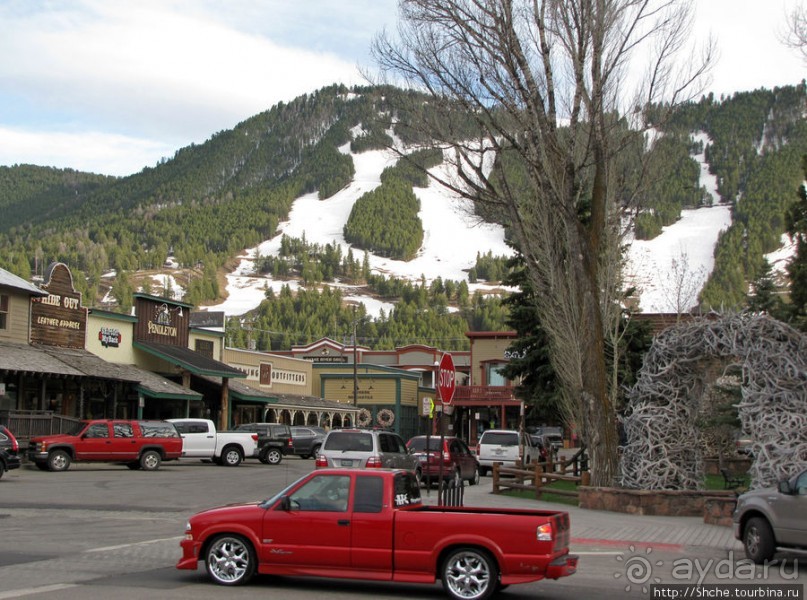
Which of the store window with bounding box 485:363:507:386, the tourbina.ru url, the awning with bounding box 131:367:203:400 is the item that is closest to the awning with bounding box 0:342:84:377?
the awning with bounding box 131:367:203:400

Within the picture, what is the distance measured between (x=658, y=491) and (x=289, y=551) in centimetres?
1154

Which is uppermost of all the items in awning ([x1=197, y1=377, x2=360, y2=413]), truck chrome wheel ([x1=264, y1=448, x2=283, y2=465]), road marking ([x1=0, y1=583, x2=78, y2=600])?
awning ([x1=197, y1=377, x2=360, y2=413])

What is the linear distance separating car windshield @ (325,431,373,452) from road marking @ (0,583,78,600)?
13.0m

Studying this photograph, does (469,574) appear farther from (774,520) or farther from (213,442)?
(213,442)

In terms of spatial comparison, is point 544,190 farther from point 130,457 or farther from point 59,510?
point 130,457

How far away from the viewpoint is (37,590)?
32.9 feet

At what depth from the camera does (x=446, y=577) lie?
32.5 ft

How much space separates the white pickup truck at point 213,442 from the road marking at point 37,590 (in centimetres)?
2389

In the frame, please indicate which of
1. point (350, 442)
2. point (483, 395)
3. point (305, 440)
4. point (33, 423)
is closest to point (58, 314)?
point (33, 423)

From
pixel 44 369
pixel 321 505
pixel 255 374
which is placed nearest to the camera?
pixel 321 505

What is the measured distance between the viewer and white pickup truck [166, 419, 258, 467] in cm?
3512

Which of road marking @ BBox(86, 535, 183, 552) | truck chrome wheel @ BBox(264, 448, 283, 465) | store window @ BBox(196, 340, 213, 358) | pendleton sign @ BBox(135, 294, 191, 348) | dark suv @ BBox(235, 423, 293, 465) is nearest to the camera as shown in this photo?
road marking @ BBox(86, 535, 183, 552)

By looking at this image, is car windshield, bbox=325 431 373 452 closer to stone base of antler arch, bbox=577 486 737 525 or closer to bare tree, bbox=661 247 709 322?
stone base of antler arch, bbox=577 486 737 525

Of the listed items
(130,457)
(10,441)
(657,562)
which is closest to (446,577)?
(657,562)
